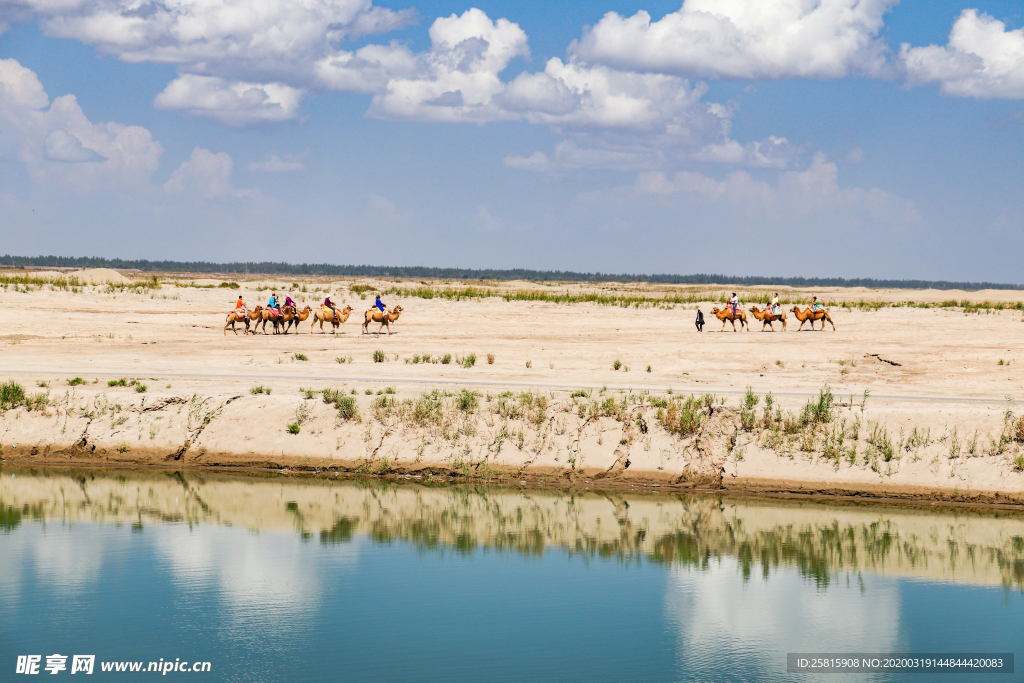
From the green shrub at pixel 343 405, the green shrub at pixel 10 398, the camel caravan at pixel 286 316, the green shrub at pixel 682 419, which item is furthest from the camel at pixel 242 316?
the green shrub at pixel 682 419

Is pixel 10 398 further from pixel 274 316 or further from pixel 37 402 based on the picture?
pixel 274 316

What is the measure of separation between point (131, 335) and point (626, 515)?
26699 millimetres

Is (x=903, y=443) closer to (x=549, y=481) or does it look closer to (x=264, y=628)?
(x=549, y=481)

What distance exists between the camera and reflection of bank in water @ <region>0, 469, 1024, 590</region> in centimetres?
1598

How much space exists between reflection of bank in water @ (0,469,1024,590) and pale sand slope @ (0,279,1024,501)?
0.75 m

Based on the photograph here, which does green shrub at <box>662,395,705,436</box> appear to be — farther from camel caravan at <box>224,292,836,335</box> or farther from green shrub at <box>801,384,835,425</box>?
camel caravan at <box>224,292,836,335</box>

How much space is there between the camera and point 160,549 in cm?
1549

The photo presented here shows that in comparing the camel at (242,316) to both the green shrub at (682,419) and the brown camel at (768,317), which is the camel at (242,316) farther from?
the green shrub at (682,419)

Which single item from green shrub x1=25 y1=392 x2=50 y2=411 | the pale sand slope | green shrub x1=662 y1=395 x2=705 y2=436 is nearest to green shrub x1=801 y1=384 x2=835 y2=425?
the pale sand slope

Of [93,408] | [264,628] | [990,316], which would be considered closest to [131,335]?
[93,408]

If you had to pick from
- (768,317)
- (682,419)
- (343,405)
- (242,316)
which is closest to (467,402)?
(343,405)

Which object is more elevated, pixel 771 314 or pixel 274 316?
pixel 771 314

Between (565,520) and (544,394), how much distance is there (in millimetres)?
4676

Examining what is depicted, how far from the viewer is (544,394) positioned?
866 inches
